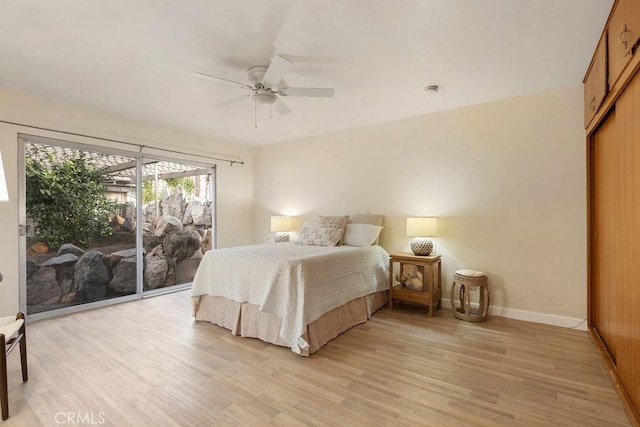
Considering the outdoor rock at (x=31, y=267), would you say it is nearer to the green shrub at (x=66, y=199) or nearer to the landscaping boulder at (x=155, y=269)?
the green shrub at (x=66, y=199)

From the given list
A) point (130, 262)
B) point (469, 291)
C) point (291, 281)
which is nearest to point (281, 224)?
point (130, 262)

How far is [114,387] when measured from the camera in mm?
1956

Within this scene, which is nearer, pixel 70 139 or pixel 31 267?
pixel 31 267

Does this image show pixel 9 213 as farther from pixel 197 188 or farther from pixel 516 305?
pixel 516 305

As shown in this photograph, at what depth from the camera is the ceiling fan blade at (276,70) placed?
2.11 m

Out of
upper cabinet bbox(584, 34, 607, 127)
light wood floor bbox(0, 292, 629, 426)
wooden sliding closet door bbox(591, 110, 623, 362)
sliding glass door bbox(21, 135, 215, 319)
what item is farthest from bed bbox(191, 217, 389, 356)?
upper cabinet bbox(584, 34, 607, 127)

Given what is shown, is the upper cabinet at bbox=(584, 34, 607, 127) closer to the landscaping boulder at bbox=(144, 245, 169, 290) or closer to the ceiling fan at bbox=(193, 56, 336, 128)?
the ceiling fan at bbox=(193, 56, 336, 128)

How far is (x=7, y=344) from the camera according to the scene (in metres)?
1.79

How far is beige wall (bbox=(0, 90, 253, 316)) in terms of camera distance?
9.89 ft

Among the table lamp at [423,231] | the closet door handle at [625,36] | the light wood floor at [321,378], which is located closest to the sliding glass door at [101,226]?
the light wood floor at [321,378]

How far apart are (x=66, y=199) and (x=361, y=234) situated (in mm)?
3577

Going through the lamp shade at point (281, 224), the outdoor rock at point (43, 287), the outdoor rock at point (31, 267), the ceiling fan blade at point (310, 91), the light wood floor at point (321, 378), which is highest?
the ceiling fan blade at point (310, 91)

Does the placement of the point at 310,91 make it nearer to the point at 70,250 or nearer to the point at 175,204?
the point at 175,204

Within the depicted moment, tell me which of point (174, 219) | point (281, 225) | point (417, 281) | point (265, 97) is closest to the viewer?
point (265, 97)
